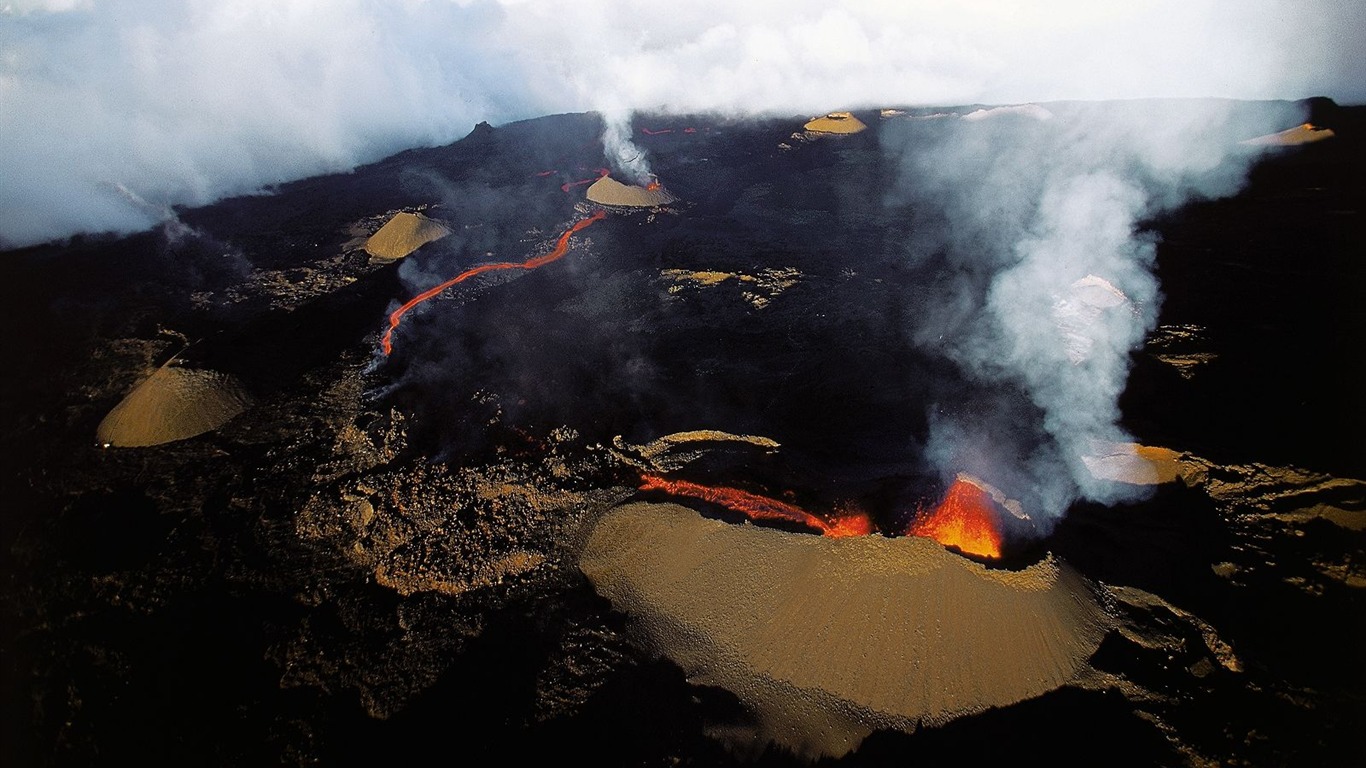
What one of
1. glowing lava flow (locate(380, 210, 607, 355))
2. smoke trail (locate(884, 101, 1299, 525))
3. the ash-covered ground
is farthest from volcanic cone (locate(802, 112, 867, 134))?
glowing lava flow (locate(380, 210, 607, 355))

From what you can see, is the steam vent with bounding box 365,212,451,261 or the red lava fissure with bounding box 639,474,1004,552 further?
the steam vent with bounding box 365,212,451,261

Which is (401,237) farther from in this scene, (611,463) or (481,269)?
(611,463)

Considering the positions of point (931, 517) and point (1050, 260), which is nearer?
point (931, 517)

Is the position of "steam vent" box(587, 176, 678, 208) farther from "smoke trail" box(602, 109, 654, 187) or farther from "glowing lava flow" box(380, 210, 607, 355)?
"smoke trail" box(602, 109, 654, 187)

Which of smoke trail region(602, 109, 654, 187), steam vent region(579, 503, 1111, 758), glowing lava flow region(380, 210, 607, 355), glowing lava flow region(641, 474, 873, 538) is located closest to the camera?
steam vent region(579, 503, 1111, 758)

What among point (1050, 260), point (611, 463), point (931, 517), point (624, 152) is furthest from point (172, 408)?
point (624, 152)

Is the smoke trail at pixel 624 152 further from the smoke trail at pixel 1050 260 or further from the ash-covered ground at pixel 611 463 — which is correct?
the smoke trail at pixel 1050 260

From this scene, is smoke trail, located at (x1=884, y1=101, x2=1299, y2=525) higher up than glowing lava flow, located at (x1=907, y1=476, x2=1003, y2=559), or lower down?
higher up
